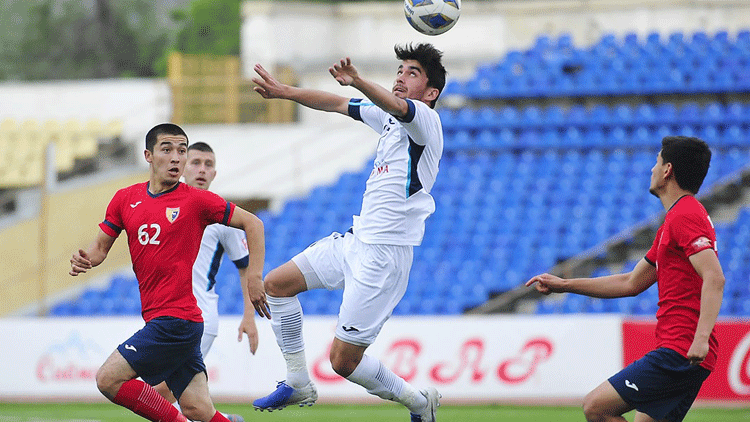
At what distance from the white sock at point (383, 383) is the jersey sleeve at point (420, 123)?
59.7 inches

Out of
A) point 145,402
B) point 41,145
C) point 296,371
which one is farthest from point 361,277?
point 41,145

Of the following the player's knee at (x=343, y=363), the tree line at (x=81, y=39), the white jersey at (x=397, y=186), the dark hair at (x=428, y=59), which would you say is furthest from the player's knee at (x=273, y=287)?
the tree line at (x=81, y=39)

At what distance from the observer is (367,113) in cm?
672

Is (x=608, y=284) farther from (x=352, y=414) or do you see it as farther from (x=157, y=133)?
(x=352, y=414)

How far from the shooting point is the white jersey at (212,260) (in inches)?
311

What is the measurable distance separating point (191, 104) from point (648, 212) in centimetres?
1099

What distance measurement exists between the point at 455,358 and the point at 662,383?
7.43 metres

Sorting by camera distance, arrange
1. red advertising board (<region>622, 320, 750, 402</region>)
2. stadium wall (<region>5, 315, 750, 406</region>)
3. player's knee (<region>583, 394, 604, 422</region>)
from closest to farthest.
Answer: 1. player's knee (<region>583, 394, 604, 422</region>)
2. red advertising board (<region>622, 320, 750, 402</region>)
3. stadium wall (<region>5, 315, 750, 406</region>)

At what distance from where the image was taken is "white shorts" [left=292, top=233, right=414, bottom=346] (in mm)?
6605

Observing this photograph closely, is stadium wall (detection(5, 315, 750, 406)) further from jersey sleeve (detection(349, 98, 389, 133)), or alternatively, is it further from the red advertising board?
jersey sleeve (detection(349, 98, 389, 133))

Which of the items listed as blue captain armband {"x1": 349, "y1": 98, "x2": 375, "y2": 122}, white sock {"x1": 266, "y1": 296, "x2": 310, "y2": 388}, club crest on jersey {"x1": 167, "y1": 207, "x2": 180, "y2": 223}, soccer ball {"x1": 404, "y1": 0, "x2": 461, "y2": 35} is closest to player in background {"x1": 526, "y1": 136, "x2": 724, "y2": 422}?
soccer ball {"x1": 404, "y1": 0, "x2": 461, "y2": 35}

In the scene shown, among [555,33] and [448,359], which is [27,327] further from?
[555,33]

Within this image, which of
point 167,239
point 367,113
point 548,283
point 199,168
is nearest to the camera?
point 548,283

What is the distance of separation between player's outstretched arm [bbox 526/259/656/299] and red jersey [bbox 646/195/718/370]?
0.37 metres
